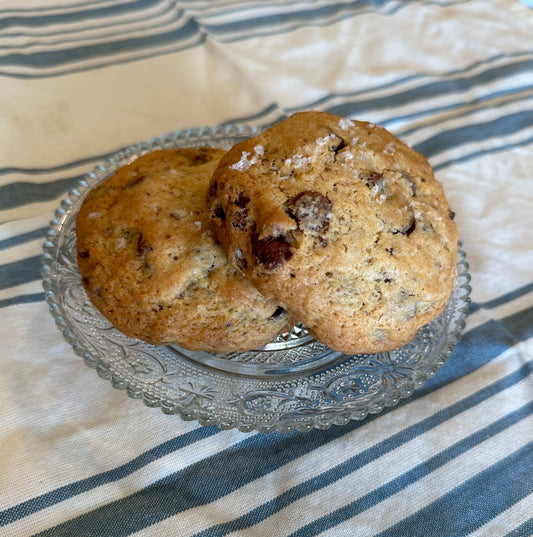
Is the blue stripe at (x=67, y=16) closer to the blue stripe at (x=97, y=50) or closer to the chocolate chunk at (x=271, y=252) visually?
the blue stripe at (x=97, y=50)

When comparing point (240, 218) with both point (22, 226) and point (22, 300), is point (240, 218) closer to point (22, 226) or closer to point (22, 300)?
point (22, 300)

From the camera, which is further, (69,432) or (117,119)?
(117,119)

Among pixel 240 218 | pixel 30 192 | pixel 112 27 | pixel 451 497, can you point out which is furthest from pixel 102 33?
pixel 451 497

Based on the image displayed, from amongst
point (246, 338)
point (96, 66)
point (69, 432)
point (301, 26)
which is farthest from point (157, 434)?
point (301, 26)

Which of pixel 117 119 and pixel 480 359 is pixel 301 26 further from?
pixel 480 359

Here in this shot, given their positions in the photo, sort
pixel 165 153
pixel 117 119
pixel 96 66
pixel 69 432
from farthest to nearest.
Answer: pixel 96 66 < pixel 117 119 < pixel 165 153 < pixel 69 432

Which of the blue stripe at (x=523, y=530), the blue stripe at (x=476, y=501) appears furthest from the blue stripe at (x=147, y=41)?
the blue stripe at (x=523, y=530)
